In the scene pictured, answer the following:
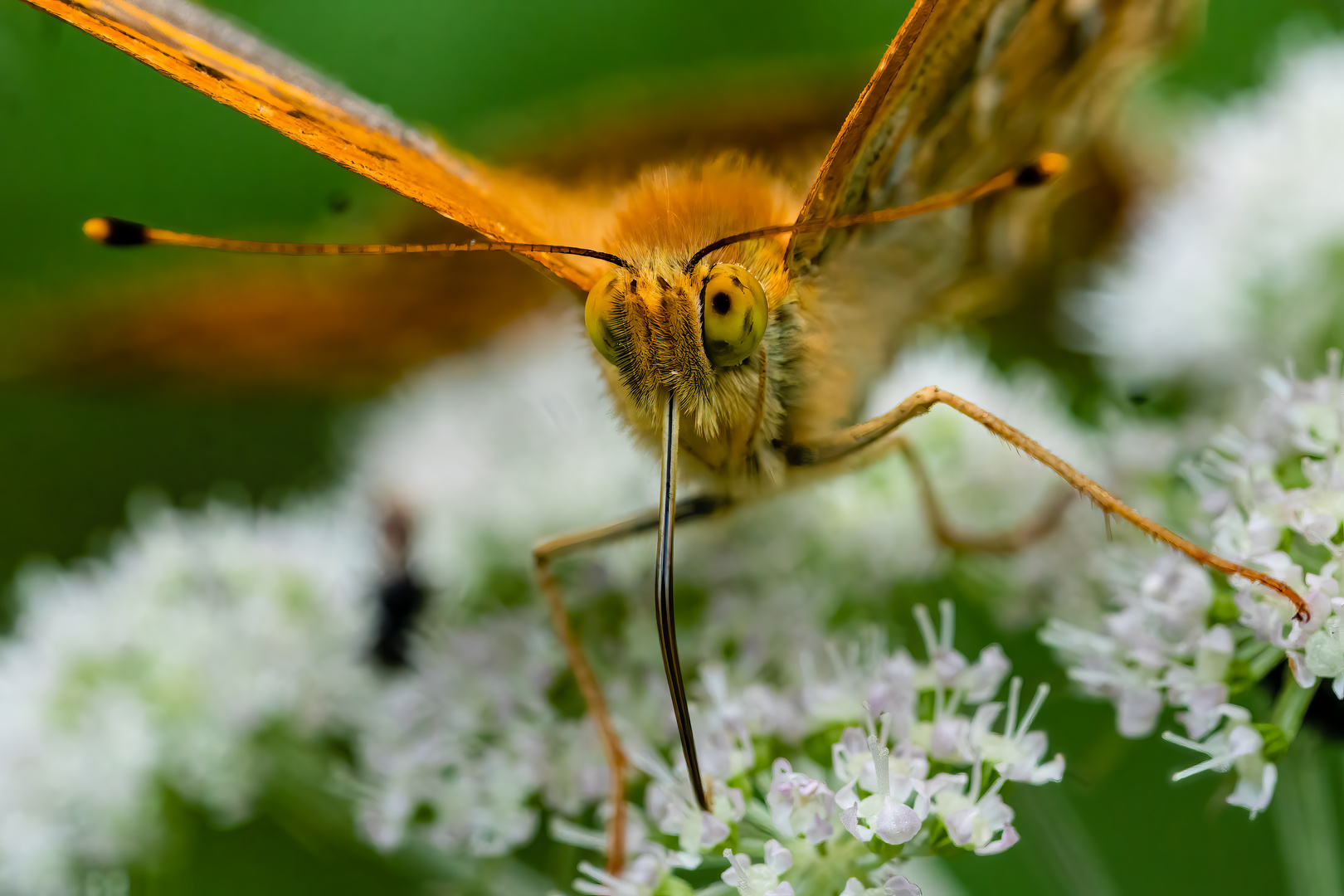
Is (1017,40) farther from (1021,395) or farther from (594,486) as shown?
(594,486)

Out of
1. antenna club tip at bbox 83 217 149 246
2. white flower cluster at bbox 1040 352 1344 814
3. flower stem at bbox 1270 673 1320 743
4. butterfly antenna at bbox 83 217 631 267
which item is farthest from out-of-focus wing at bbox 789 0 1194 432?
antenna club tip at bbox 83 217 149 246

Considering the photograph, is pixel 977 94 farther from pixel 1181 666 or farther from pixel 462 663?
pixel 462 663

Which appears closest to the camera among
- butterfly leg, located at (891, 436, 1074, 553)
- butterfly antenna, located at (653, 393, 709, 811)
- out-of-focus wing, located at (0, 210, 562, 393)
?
butterfly antenna, located at (653, 393, 709, 811)

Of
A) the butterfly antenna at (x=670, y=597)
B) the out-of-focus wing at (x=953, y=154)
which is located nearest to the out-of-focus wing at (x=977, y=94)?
the out-of-focus wing at (x=953, y=154)

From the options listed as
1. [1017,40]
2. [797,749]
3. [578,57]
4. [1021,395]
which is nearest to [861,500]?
[1021,395]

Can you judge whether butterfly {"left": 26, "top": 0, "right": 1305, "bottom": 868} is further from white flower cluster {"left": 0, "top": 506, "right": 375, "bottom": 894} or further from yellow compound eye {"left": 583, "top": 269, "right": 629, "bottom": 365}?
white flower cluster {"left": 0, "top": 506, "right": 375, "bottom": 894}

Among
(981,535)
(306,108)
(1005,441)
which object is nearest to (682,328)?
(1005,441)
